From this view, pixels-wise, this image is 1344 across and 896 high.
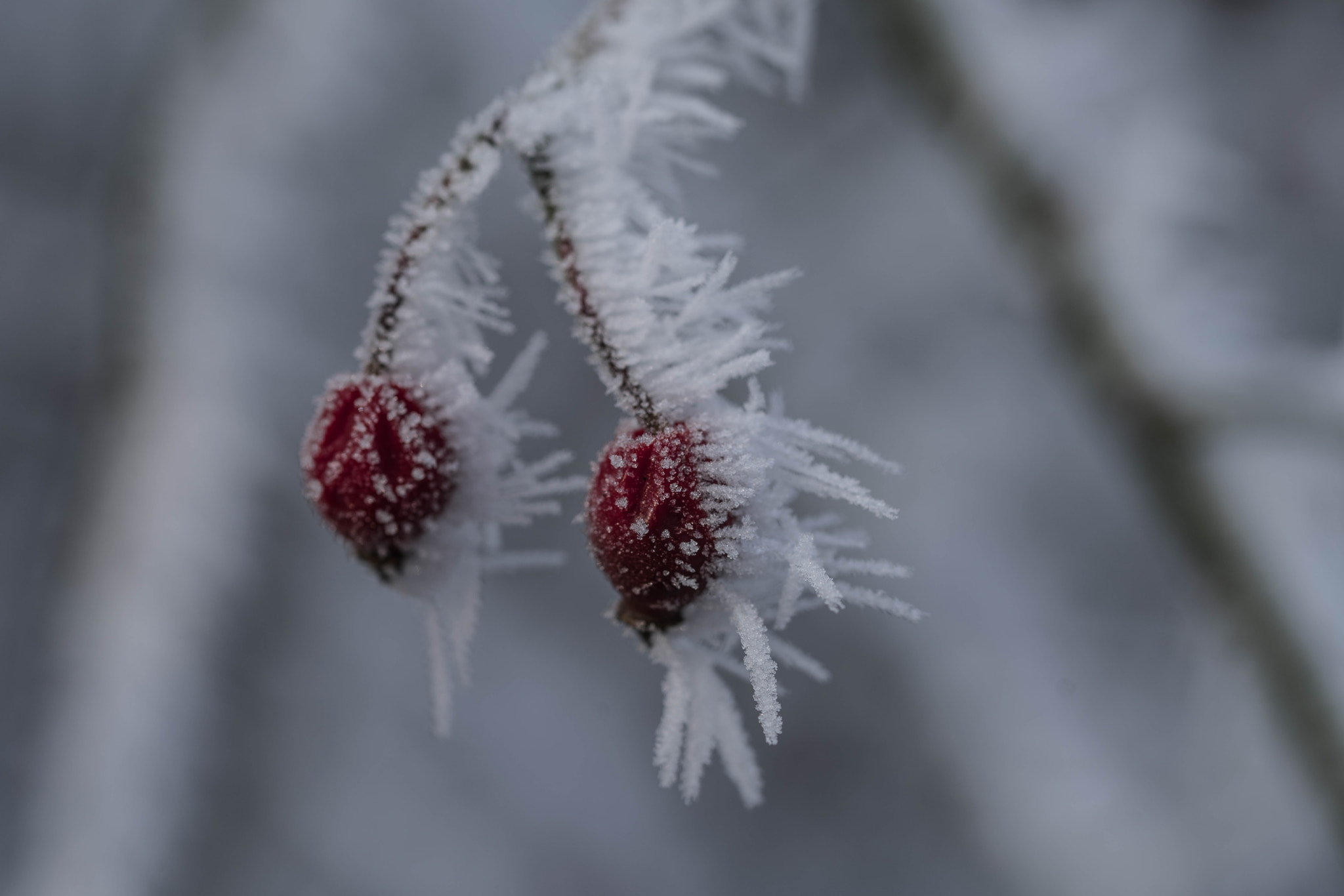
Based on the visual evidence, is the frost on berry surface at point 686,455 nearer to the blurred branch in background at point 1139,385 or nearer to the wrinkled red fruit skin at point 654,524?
the wrinkled red fruit skin at point 654,524

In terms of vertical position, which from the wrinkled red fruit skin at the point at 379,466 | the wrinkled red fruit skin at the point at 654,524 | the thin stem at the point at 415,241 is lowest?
the wrinkled red fruit skin at the point at 654,524

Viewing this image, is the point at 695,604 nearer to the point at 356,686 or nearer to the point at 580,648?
the point at 580,648

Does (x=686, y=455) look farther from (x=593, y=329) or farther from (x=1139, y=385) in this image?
(x=1139, y=385)

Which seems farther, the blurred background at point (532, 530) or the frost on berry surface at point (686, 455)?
the blurred background at point (532, 530)

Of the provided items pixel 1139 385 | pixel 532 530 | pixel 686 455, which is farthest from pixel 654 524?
pixel 532 530

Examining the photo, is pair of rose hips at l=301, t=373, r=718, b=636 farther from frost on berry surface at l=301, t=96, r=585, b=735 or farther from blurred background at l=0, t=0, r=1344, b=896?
blurred background at l=0, t=0, r=1344, b=896

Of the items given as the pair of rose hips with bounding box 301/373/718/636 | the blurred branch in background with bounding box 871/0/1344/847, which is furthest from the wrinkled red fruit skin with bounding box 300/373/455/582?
the blurred branch in background with bounding box 871/0/1344/847

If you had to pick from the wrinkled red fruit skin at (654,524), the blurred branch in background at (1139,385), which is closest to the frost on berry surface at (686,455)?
the wrinkled red fruit skin at (654,524)

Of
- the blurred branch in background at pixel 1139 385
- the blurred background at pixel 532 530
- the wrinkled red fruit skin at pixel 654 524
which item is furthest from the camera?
the blurred background at pixel 532 530

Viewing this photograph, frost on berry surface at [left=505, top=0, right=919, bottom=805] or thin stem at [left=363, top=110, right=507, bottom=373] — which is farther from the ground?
thin stem at [left=363, top=110, right=507, bottom=373]

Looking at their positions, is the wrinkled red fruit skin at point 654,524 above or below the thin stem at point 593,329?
below
